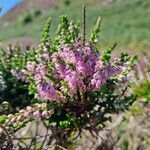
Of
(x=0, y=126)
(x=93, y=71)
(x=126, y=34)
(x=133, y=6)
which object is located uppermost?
(x=133, y=6)

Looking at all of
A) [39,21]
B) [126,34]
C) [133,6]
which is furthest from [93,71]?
[39,21]

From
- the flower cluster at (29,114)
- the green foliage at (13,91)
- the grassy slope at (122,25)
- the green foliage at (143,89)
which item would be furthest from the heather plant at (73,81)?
the grassy slope at (122,25)

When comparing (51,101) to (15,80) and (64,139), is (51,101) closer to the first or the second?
(64,139)

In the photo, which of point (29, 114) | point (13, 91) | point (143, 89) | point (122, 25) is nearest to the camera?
point (29, 114)

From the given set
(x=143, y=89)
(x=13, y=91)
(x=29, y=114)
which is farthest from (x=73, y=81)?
(x=143, y=89)

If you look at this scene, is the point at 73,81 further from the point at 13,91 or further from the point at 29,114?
the point at 13,91

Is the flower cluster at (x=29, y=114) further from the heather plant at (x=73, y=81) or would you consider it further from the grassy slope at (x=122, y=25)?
the grassy slope at (x=122, y=25)

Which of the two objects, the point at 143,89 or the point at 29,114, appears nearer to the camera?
the point at 29,114

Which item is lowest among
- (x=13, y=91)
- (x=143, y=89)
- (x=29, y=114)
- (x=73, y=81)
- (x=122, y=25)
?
(x=29, y=114)
